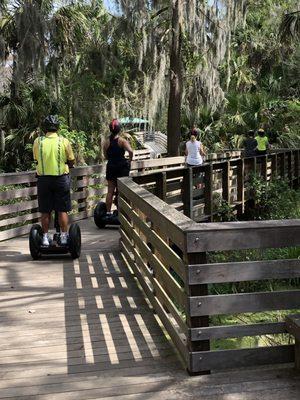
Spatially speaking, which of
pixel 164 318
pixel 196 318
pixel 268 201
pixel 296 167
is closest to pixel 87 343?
pixel 164 318

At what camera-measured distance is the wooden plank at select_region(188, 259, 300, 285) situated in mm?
3469

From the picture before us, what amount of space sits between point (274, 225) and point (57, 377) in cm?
169

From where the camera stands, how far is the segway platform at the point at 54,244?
6.78 m

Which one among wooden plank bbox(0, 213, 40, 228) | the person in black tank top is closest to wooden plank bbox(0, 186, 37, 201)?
wooden plank bbox(0, 213, 40, 228)

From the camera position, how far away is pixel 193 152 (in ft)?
40.9

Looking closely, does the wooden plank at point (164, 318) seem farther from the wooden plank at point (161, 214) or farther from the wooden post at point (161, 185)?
the wooden post at point (161, 185)

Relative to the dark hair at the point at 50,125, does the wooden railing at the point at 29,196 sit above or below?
below

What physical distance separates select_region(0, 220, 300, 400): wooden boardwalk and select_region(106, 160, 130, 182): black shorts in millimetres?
2410

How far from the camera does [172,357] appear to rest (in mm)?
3941

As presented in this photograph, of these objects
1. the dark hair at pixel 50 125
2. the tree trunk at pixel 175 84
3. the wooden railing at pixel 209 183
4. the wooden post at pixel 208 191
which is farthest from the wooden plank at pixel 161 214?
the tree trunk at pixel 175 84

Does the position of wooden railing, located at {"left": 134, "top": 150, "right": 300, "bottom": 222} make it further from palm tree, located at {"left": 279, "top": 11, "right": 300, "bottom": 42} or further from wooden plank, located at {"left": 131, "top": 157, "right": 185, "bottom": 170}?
palm tree, located at {"left": 279, "top": 11, "right": 300, "bottom": 42}

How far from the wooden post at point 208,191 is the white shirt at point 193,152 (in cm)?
283

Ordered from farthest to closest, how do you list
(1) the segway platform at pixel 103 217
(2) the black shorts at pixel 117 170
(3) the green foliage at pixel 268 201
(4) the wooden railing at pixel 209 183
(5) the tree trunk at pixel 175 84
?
1. (5) the tree trunk at pixel 175 84
2. (3) the green foliage at pixel 268 201
3. (1) the segway platform at pixel 103 217
4. (2) the black shorts at pixel 117 170
5. (4) the wooden railing at pixel 209 183

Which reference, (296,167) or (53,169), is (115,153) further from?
(296,167)
